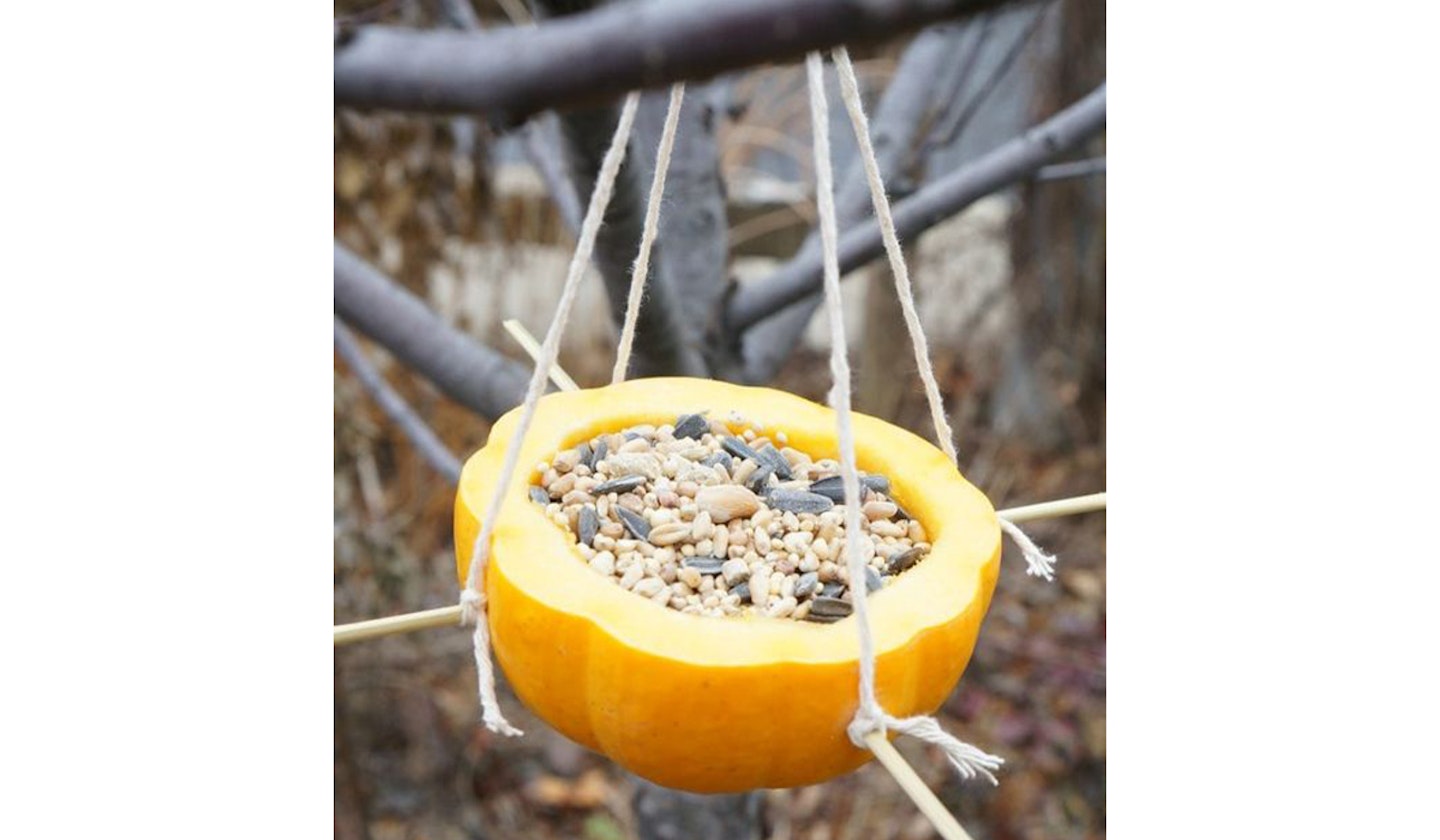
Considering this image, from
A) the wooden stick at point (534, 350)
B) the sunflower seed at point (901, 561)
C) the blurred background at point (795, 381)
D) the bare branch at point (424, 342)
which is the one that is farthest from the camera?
the blurred background at point (795, 381)

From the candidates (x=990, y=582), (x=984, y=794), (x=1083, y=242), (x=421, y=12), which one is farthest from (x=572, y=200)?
(x=1083, y=242)

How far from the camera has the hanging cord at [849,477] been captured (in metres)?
0.46

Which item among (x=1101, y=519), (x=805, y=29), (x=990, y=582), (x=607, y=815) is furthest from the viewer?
(x=1101, y=519)

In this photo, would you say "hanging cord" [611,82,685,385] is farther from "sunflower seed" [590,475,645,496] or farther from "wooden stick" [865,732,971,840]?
"wooden stick" [865,732,971,840]

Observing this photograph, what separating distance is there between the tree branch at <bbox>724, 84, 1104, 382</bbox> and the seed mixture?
10.4 inches

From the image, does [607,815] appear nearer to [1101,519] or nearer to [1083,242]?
[1101,519]

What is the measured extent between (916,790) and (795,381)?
146 cm

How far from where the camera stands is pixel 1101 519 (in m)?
1.66

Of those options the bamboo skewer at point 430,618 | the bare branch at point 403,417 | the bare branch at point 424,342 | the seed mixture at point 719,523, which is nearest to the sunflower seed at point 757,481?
the seed mixture at point 719,523

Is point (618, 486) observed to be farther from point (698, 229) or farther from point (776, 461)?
point (698, 229)

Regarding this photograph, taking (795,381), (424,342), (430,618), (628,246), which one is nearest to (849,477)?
(430,618)

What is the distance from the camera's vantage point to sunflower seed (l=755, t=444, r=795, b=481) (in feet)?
2.03

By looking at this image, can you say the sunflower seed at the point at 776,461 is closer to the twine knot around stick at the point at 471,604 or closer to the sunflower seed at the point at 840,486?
the sunflower seed at the point at 840,486
